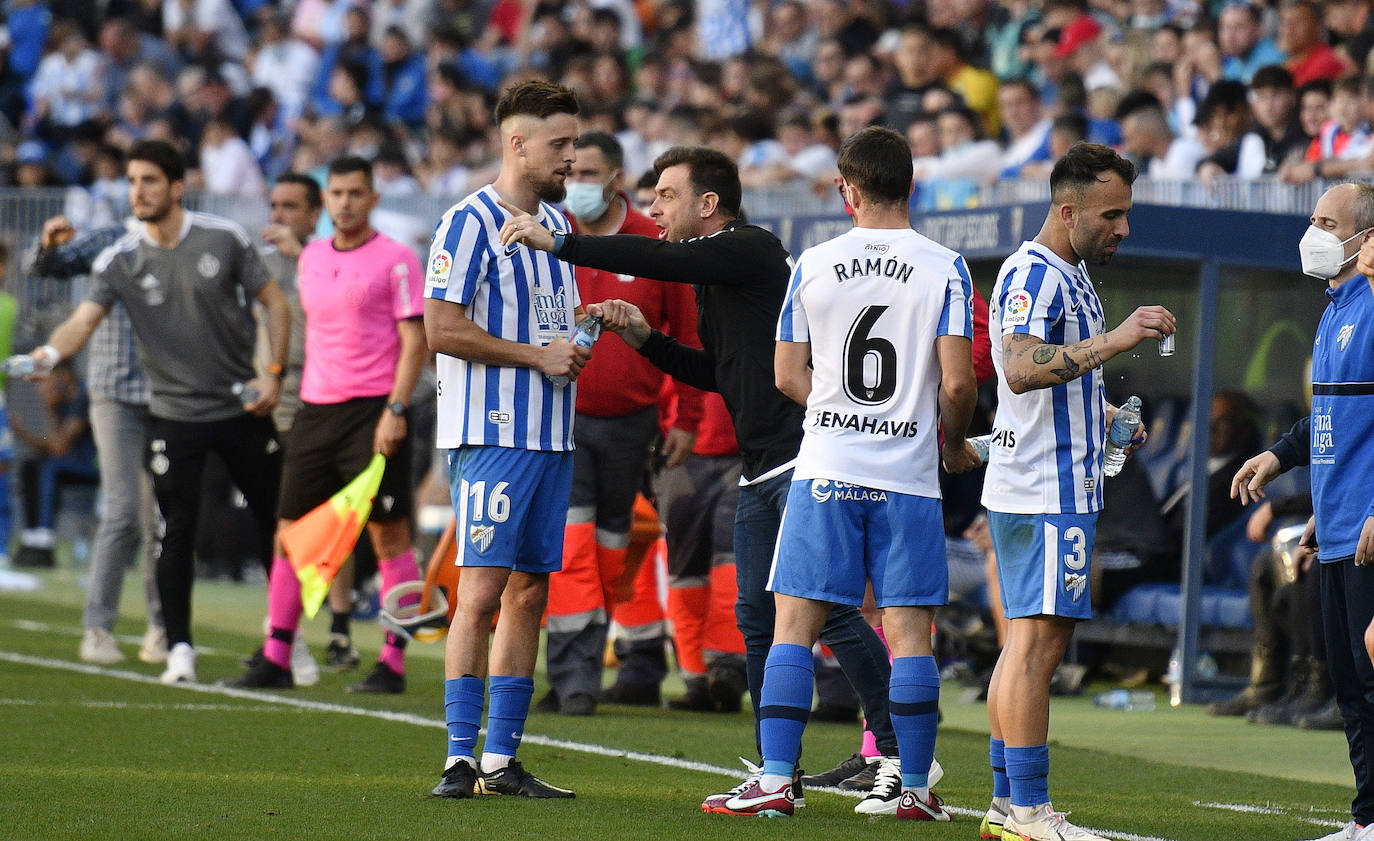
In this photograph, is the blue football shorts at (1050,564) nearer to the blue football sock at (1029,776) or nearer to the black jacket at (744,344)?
the blue football sock at (1029,776)

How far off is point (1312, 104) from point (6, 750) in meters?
8.26

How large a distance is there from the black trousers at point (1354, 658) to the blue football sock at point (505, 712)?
2.39 metres

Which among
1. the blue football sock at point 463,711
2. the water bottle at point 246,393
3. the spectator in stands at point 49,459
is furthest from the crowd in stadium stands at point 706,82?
the blue football sock at point 463,711

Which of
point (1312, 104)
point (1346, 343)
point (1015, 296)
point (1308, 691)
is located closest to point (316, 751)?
point (1015, 296)

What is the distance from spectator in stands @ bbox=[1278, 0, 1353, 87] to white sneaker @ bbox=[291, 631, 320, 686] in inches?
286

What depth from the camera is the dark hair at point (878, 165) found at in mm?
5566

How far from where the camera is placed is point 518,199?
596 centimetres

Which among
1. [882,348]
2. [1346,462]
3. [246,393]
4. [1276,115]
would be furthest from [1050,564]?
[1276,115]

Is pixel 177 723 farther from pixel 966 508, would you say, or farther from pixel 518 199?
pixel 966 508

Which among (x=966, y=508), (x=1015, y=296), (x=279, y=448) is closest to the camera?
(x=1015, y=296)

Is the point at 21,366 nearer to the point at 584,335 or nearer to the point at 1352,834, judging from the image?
the point at 584,335

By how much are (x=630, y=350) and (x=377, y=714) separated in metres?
1.95

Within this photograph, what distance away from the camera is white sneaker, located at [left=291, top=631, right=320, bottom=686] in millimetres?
9492

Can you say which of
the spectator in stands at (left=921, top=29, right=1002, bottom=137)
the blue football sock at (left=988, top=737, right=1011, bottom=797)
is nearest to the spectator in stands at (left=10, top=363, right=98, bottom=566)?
the spectator in stands at (left=921, top=29, right=1002, bottom=137)
